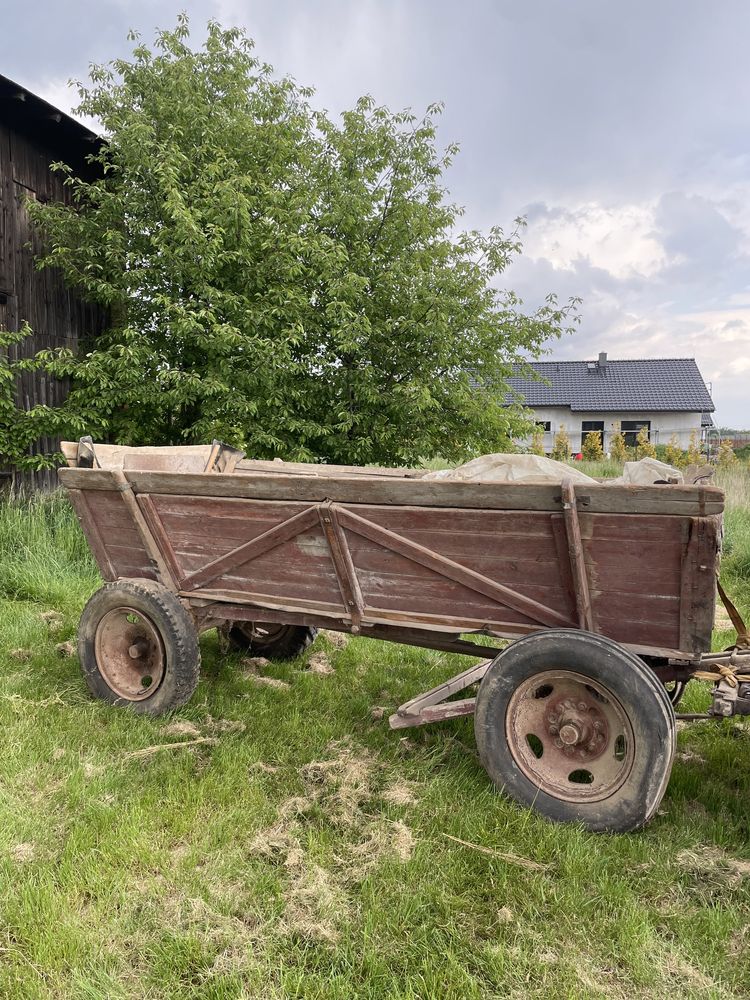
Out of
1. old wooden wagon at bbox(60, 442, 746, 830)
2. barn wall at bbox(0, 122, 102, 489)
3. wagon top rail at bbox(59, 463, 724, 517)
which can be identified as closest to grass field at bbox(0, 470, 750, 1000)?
old wooden wagon at bbox(60, 442, 746, 830)

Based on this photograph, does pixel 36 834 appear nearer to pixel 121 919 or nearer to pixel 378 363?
pixel 121 919

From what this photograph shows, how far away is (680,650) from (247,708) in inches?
102

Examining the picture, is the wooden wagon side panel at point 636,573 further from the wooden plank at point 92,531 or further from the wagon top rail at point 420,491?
the wooden plank at point 92,531

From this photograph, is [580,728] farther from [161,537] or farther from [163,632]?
[161,537]

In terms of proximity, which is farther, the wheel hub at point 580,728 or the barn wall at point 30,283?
the barn wall at point 30,283

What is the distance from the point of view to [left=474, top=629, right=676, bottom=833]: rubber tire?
96.6 inches

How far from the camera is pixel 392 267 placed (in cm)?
891

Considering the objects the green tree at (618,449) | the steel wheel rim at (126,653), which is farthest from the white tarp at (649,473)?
the green tree at (618,449)

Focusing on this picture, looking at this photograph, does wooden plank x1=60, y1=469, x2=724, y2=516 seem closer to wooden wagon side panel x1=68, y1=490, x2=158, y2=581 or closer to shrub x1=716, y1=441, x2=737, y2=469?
wooden wagon side panel x1=68, y1=490, x2=158, y2=581

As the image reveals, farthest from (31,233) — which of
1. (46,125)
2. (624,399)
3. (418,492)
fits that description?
(624,399)

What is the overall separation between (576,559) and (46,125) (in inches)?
440

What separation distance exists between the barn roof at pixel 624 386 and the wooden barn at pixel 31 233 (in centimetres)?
2384

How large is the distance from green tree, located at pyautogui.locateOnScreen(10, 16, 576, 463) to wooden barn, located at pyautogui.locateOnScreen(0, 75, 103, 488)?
0.47 meters

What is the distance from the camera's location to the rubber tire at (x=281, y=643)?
481 cm
